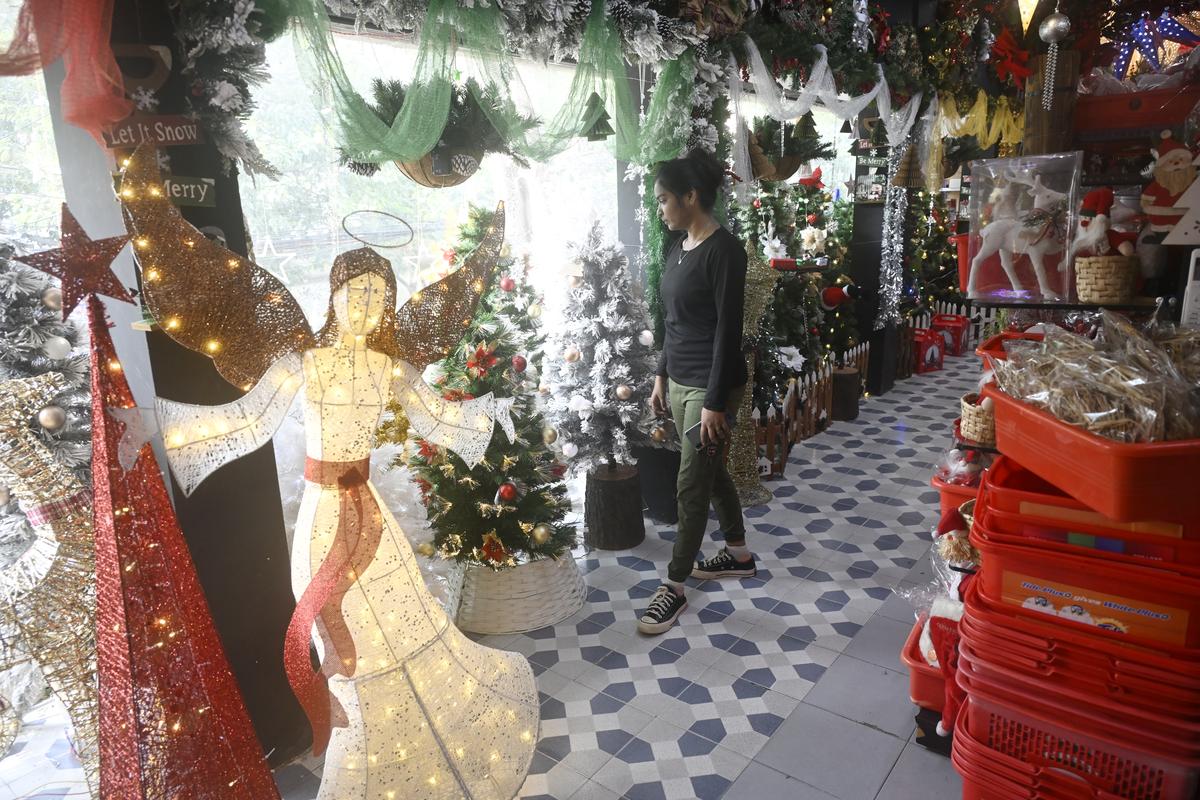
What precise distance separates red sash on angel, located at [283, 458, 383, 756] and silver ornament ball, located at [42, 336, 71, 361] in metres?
1.11

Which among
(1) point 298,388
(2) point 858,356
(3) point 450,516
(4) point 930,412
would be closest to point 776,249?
(2) point 858,356

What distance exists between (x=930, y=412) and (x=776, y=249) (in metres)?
2.06

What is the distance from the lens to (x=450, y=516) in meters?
3.19

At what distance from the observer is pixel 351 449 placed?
194cm

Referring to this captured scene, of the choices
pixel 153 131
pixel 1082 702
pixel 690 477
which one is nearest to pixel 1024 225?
pixel 1082 702

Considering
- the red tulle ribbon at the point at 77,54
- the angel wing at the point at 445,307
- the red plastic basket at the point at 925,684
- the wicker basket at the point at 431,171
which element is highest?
the red tulle ribbon at the point at 77,54

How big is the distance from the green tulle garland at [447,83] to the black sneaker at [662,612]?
1.90 meters

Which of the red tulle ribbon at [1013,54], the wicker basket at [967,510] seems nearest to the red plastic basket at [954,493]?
the wicker basket at [967,510]

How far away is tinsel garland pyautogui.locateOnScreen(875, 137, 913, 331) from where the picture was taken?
22.0 ft

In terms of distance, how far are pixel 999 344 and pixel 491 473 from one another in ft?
6.48

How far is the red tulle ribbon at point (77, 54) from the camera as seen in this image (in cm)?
158

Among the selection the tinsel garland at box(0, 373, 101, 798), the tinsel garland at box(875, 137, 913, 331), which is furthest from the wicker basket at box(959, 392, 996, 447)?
the tinsel garland at box(875, 137, 913, 331)

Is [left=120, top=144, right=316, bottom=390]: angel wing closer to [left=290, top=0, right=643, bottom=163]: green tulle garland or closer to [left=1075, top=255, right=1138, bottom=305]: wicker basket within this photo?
[left=290, top=0, right=643, bottom=163]: green tulle garland

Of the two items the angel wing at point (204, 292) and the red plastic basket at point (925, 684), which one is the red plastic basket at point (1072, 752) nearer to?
the red plastic basket at point (925, 684)
